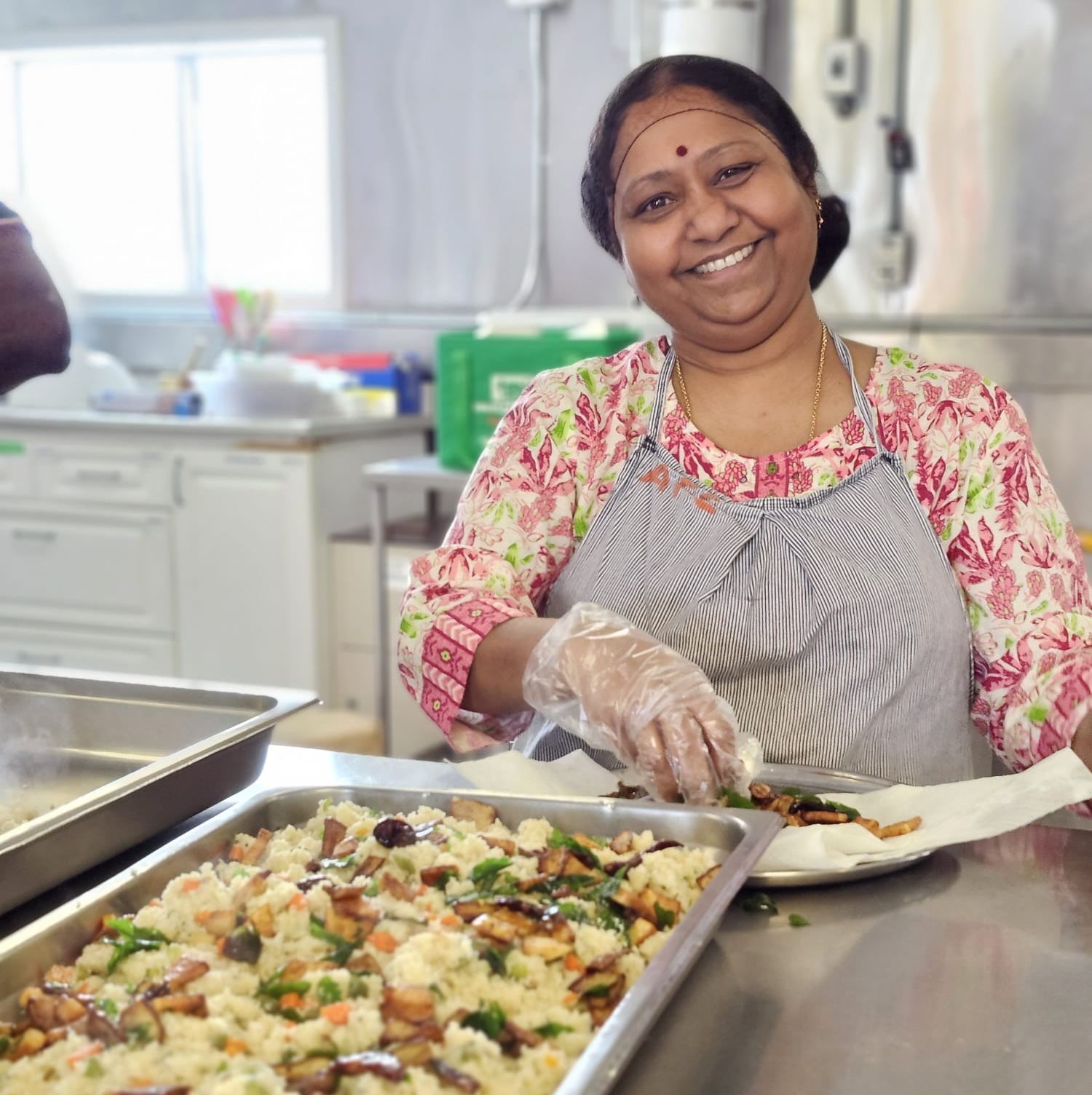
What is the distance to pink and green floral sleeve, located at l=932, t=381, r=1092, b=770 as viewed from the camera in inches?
57.0

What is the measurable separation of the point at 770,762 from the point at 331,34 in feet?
12.7

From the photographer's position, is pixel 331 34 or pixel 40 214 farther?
pixel 40 214

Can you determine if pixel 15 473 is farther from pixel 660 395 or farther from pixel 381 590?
pixel 660 395

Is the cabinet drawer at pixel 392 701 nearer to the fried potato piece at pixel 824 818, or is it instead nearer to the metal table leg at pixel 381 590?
the metal table leg at pixel 381 590

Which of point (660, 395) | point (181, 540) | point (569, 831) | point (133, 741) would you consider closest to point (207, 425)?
point (181, 540)

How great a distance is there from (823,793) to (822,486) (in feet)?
1.52

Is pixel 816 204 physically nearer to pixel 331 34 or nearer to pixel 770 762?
pixel 770 762

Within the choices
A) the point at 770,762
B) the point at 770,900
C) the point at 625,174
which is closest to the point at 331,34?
the point at 625,174

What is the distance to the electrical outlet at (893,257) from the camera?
3748 mm

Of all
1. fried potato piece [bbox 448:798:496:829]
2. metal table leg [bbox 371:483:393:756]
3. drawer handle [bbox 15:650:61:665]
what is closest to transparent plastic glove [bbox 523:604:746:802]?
fried potato piece [bbox 448:798:496:829]

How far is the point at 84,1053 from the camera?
779 millimetres

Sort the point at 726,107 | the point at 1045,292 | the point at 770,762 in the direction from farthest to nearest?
the point at 1045,292 → the point at 726,107 → the point at 770,762

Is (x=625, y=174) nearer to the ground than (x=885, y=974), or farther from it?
farther from it

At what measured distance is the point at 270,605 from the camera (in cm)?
417
